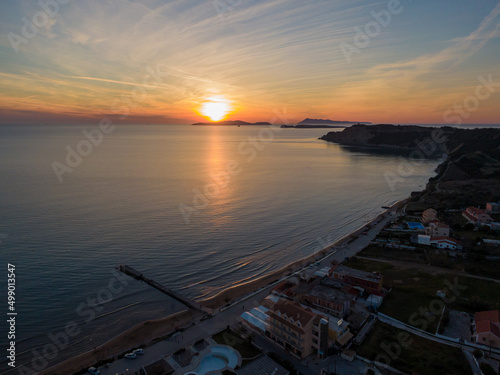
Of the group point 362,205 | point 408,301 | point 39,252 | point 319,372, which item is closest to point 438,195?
point 362,205

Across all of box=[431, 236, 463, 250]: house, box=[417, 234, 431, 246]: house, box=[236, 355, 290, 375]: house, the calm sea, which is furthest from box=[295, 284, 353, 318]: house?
box=[431, 236, 463, 250]: house

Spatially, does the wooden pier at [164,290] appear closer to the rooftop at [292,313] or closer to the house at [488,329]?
the rooftop at [292,313]

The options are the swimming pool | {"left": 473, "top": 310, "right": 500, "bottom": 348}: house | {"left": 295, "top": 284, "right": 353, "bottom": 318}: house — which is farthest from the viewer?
{"left": 295, "top": 284, "right": 353, "bottom": 318}: house

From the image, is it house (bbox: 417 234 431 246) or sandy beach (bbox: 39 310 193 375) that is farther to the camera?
house (bbox: 417 234 431 246)

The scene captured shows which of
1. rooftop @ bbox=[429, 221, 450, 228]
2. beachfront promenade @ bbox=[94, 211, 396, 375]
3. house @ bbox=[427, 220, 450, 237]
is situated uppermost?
rooftop @ bbox=[429, 221, 450, 228]

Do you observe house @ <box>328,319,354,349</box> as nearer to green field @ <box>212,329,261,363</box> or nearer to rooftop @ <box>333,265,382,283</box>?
green field @ <box>212,329,261,363</box>

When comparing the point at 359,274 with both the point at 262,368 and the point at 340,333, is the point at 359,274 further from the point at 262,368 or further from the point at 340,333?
the point at 262,368

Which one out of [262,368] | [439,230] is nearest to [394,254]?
[439,230]
